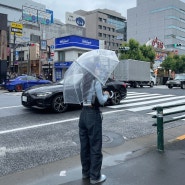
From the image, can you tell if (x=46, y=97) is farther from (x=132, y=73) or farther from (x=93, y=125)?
(x=132, y=73)

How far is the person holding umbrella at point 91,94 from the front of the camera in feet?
12.2

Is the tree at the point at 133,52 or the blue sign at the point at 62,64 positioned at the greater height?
the tree at the point at 133,52

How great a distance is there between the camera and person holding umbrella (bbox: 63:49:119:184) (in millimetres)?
3713

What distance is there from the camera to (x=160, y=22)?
109 meters

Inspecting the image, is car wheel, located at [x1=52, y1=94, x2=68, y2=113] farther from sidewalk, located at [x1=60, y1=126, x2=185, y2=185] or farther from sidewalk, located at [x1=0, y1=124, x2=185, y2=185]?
sidewalk, located at [x1=60, y1=126, x2=185, y2=185]

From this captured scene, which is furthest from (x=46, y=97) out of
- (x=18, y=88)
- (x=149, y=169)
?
(x=18, y=88)

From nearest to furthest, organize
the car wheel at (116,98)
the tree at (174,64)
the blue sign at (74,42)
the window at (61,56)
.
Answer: the car wheel at (116,98) → the blue sign at (74,42) → the window at (61,56) → the tree at (174,64)

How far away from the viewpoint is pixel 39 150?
550cm

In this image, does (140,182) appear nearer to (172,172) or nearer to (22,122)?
(172,172)

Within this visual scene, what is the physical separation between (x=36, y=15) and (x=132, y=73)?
132 feet

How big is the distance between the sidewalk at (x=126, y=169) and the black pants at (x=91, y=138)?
0.27 meters

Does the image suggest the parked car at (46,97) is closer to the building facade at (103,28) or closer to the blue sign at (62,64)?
the blue sign at (62,64)

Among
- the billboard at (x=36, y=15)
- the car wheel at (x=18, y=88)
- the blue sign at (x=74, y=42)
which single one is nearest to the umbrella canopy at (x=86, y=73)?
the car wheel at (x=18, y=88)

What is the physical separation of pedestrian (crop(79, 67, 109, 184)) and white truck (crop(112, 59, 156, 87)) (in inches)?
995
